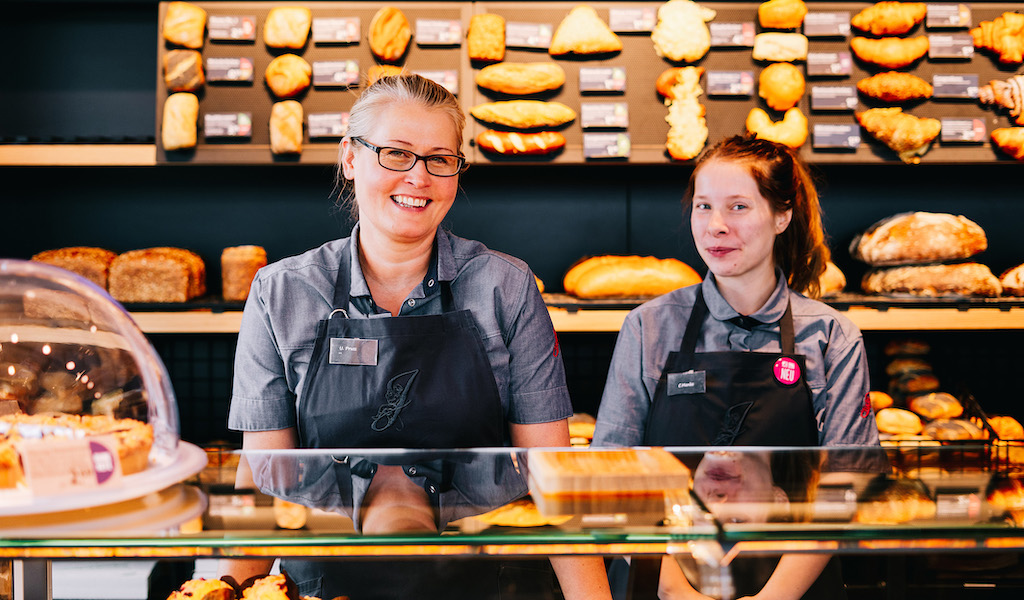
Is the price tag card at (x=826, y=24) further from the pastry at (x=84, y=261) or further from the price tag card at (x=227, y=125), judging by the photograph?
the pastry at (x=84, y=261)

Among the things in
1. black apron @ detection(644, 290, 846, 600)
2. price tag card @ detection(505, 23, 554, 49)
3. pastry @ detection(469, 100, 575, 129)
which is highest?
price tag card @ detection(505, 23, 554, 49)

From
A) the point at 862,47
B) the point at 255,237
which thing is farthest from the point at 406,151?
the point at 862,47

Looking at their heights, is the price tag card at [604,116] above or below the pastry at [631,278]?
above

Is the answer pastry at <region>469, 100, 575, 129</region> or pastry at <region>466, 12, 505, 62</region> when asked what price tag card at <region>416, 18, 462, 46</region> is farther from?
pastry at <region>469, 100, 575, 129</region>

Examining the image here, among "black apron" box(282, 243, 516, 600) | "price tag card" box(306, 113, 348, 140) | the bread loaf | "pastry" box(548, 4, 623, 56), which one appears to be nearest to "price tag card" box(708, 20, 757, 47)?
"pastry" box(548, 4, 623, 56)

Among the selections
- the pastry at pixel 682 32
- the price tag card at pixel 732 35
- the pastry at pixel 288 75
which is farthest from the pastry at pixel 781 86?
the pastry at pixel 288 75

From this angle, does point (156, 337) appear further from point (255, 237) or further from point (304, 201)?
point (304, 201)

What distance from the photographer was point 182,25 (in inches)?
107

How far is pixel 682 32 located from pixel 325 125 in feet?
4.38

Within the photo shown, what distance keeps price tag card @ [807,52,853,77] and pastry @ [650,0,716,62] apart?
1.29 feet

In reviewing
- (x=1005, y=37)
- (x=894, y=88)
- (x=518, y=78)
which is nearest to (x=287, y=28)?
(x=518, y=78)

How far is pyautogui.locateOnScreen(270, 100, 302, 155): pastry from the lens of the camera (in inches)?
106

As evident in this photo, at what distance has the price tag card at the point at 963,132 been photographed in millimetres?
2754

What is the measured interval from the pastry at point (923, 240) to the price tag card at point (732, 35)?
0.86 metres
